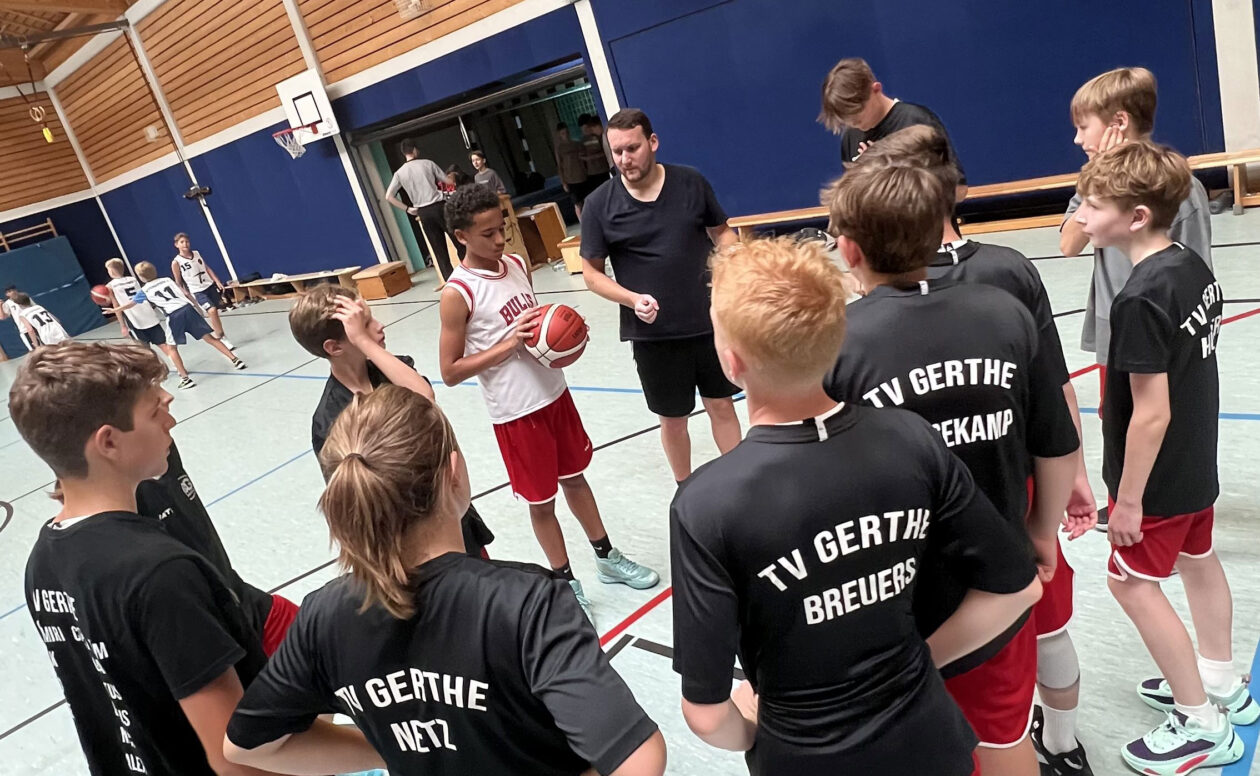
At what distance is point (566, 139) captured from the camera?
9.77 metres

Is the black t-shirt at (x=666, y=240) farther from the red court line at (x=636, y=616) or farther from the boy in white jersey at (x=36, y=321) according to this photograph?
the boy in white jersey at (x=36, y=321)

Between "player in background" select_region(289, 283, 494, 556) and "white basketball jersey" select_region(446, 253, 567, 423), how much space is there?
0.45 meters

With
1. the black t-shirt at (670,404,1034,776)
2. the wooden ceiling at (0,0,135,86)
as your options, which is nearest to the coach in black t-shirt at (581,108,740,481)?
the black t-shirt at (670,404,1034,776)

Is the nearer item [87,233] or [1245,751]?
[1245,751]

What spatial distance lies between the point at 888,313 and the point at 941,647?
57cm

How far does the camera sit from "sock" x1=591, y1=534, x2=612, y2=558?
321 centimetres

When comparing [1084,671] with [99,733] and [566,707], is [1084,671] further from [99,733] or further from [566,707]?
[99,733]

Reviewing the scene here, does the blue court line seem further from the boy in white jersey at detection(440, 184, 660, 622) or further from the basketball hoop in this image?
the basketball hoop

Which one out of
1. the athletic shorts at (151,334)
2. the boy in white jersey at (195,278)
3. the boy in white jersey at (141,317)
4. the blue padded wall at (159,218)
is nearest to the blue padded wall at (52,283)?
the blue padded wall at (159,218)

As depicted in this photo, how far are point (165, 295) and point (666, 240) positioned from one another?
783 cm

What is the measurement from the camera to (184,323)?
894cm

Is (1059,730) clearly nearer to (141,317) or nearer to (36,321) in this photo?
(141,317)

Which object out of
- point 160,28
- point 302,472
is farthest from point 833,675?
point 160,28

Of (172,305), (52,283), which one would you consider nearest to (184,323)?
(172,305)
